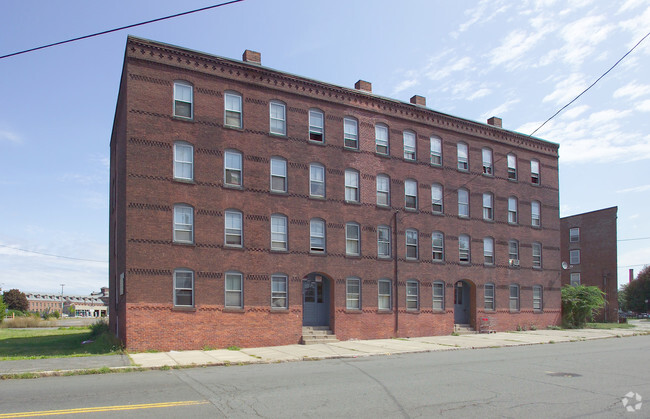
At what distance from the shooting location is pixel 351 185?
2788 centimetres

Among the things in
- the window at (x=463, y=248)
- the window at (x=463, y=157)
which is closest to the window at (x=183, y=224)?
the window at (x=463, y=248)

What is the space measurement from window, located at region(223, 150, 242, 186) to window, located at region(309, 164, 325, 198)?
3676 mm

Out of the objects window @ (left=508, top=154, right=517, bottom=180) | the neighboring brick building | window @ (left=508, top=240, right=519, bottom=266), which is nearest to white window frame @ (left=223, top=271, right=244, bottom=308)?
window @ (left=508, top=240, right=519, bottom=266)

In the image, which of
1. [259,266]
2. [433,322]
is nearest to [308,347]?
[259,266]

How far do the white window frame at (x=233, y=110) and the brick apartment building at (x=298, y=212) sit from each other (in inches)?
2.4

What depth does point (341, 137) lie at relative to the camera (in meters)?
27.7

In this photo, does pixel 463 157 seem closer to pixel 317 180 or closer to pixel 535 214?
pixel 535 214

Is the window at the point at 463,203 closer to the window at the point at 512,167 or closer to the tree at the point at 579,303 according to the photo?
the window at the point at 512,167

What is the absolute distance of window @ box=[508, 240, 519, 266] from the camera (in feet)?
112

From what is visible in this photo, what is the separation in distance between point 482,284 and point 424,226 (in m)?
5.50

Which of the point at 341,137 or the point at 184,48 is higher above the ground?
the point at 184,48

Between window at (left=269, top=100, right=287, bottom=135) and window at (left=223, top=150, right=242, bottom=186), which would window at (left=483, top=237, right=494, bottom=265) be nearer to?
window at (left=269, top=100, right=287, bottom=135)

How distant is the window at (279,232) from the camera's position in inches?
989

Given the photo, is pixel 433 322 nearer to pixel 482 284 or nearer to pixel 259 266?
pixel 482 284
